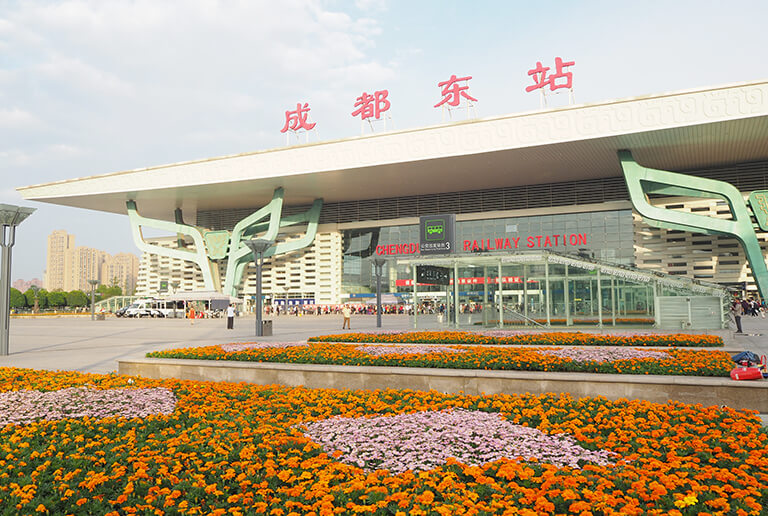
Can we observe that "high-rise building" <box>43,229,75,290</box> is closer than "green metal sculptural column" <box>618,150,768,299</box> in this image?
No

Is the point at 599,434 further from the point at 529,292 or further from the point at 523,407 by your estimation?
the point at 529,292

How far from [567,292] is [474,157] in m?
14.0

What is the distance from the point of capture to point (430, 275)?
22.7m

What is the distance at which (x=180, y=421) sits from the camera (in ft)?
21.0

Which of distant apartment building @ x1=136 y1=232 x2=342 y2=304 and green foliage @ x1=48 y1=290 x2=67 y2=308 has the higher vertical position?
distant apartment building @ x1=136 y1=232 x2=342 y2=304

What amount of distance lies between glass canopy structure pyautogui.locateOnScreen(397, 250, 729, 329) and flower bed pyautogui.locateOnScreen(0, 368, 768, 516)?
617 inches

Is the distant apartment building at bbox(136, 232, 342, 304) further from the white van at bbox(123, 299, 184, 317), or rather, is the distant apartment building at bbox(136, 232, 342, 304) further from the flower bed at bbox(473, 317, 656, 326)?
the flower bed at bbox(473, 317, 656, 326)

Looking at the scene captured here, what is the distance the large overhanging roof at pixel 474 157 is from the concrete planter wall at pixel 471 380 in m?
26.6

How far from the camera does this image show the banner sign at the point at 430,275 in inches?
888

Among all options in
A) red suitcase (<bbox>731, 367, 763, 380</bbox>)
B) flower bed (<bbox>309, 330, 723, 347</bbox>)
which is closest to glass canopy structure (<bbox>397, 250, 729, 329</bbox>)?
flower bed (<bbox>309, 330, 723, 347</bbox>)

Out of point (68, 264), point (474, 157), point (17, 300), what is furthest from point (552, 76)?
point (68, 264)

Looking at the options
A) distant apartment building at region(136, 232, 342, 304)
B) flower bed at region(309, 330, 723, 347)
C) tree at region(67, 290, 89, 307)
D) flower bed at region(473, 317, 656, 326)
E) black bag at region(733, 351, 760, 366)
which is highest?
distant apartment building at region(136, 232, 342, 304)

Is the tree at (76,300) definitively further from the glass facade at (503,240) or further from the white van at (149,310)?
the glass facade at (503,240)

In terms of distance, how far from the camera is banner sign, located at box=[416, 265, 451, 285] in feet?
74.0
